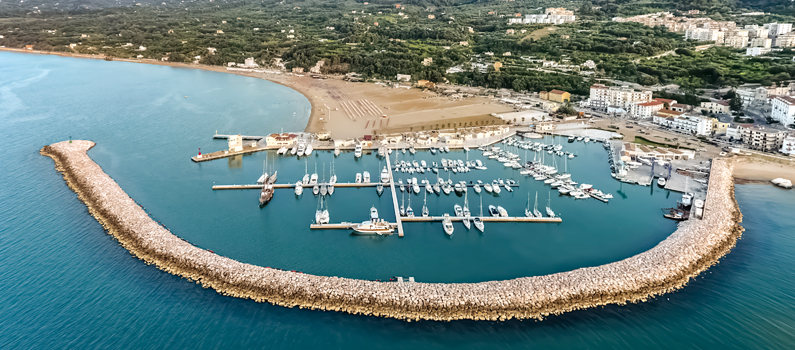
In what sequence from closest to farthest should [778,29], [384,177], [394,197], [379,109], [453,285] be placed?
[453,285] → [394,197] → [384,177] → [379,109] → [778,29]

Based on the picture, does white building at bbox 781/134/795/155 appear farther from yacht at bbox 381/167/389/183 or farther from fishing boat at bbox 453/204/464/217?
yacht at bbox 381/167/389/183

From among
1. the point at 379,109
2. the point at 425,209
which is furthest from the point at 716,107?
the point at 425,209

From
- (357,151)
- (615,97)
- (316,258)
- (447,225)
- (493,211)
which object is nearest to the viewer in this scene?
(316,258)

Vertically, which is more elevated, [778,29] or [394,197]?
[778,29]

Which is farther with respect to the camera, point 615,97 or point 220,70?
point 220,70

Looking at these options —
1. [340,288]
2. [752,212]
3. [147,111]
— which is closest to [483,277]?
[340,288]

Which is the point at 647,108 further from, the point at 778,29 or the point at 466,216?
the point at 778,29

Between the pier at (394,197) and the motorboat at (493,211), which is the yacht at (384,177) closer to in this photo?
the pier at (394,197)
